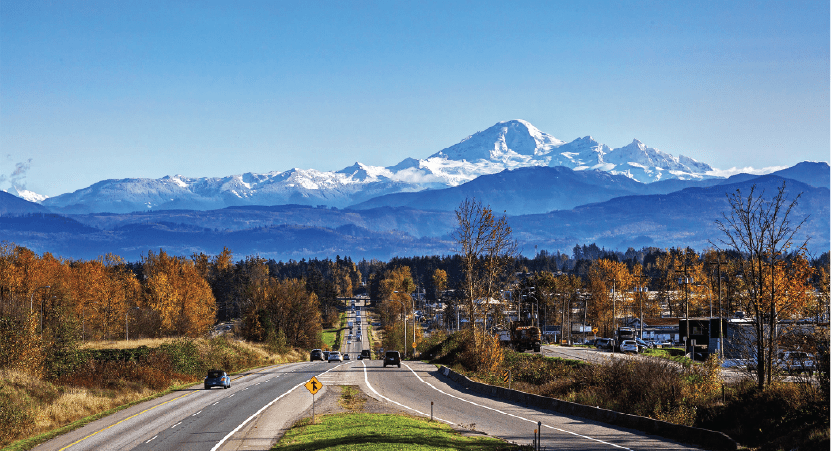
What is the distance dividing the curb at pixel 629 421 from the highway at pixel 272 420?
0.69 meters

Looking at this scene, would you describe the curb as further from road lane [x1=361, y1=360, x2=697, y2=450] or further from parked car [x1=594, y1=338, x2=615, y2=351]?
parked car [x1=594, y1=338, x2=615, y2=351]

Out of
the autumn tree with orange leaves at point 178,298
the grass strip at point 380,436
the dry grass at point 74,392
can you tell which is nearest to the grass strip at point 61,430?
the dry grass at point 74,392

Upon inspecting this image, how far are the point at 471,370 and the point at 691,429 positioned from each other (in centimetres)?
3374

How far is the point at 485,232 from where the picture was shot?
196 feet

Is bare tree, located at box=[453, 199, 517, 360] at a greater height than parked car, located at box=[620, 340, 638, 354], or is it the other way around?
bare tree, located at box=[453, 199, 517, 360]

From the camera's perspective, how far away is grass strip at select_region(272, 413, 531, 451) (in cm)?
2430

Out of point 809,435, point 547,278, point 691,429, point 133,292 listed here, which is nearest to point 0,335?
point 691,429

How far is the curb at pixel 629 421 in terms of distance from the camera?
25.2 metres

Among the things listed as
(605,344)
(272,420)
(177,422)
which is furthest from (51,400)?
(605,344)

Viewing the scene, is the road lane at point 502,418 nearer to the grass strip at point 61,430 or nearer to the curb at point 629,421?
the curb at point 629,421

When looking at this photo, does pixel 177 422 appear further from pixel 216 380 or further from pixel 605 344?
pixel 605 344

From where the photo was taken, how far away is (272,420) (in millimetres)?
35031

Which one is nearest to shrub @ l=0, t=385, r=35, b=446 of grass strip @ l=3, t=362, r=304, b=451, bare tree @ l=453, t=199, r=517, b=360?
grass strip @ l=3, t=362, r=304, b=451

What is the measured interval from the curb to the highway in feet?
2.25
